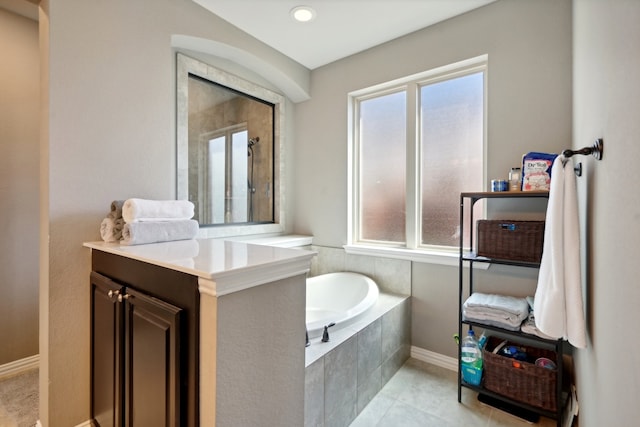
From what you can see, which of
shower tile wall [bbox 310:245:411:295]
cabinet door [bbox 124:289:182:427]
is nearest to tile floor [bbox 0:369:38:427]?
cabinet door [bbox 124:289:182:427]

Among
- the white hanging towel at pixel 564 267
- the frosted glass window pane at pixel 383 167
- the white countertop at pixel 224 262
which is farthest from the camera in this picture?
the frosted glass window pane at pixel 383 167

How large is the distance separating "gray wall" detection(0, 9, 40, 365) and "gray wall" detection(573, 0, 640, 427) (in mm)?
3251

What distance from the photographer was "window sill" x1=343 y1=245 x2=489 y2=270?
218 centimetres

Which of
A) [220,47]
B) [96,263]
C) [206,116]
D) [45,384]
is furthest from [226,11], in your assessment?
[45,384]

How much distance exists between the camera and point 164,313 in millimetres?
949

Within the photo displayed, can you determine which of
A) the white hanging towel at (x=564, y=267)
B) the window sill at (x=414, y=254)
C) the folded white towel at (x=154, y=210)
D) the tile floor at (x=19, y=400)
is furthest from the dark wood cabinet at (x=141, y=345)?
the window sill at (x=414, y=254)

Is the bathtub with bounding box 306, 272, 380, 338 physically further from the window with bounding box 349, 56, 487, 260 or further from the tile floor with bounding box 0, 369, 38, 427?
the tile floor with bounding box 0, 369, 38, 427

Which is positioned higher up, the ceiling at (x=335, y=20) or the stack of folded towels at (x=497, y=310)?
the ceiling at (x=335, y=20)

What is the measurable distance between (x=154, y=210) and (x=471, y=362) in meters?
2.13

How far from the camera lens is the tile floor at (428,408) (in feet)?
5.53

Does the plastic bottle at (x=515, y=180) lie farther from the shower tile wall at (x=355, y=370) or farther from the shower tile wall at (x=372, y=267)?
the shower tile wall at (x=355, y=370)

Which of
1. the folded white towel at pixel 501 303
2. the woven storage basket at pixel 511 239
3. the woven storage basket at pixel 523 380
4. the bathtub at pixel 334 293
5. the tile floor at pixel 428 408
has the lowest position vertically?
the tile floor at pixel 428 408

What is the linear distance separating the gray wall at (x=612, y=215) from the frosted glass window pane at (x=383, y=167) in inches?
57.1

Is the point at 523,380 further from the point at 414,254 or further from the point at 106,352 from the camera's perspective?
the point at 106,352
